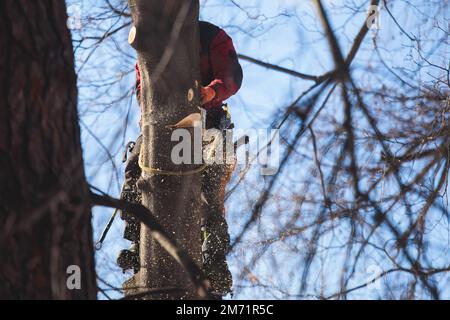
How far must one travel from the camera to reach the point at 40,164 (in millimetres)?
2570

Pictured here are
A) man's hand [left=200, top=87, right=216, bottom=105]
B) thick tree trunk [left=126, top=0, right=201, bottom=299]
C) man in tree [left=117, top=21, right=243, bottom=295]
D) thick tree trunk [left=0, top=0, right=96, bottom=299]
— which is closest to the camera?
thick tree trunk [left=0, top=0, right=96, bottom=299]

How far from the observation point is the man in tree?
440 cm

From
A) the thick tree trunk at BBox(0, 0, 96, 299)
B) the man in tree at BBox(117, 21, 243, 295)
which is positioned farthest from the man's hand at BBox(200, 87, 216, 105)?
the thick tree trunk at BBox(0, 0, 96, 299)

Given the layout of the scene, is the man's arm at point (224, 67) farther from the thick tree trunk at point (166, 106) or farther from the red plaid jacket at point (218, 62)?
the thick tree trunk at point (166, 106)

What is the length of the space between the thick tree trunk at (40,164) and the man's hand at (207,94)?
4.92 ft

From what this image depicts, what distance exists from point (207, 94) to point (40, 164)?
68.9 inches

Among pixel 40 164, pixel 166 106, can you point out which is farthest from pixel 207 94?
pixel 40 164

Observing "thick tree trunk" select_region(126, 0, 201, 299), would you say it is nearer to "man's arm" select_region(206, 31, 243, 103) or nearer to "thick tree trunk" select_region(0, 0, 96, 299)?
"man's arm" select_region(206, 31, 243, 103)

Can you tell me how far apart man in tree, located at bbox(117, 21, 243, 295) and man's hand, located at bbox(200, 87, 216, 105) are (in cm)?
6

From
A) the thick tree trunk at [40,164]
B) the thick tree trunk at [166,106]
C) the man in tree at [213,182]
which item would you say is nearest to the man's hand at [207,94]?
the man in tree at [213,182]

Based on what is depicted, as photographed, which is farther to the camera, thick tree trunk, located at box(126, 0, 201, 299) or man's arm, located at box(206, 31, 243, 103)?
man's arm, located at box(206, 31, 243, 103)

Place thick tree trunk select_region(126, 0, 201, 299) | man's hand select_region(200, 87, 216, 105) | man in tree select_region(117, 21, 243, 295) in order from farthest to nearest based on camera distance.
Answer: man in tree select_region(117, 21, 243, 295) < man's hand select_region(200, 87, 216, 105) < thick tree trunk select_region(126, 0, 201, 299)

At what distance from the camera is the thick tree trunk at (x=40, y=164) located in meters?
2.53
